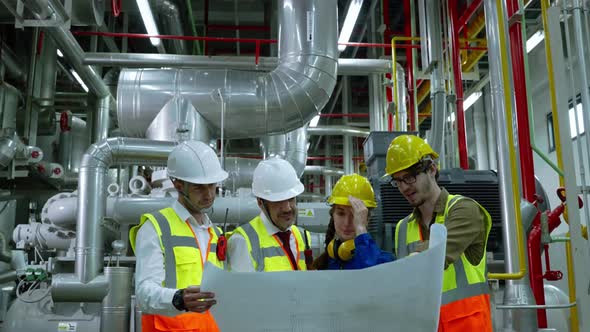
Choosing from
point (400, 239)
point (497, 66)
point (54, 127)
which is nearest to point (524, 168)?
point (497, 66)

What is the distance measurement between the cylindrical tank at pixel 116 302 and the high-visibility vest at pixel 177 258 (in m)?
2.86

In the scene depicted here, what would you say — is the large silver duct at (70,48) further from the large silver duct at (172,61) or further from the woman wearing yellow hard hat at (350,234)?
the woman wearing yellow hard hat at (350,234)

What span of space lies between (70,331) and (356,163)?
26.6 ft

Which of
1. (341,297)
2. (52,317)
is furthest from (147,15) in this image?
(341,297)

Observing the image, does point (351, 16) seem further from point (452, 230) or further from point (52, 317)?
point (452, 230)

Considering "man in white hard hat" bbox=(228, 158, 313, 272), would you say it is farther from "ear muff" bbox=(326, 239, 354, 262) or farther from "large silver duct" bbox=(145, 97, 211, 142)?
"large silver duct" bbox=(145, 97, 211, 142)

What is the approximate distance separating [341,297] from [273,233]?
100 centimetres

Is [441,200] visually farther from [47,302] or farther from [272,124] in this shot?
[47,302]

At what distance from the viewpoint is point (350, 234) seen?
2.21m

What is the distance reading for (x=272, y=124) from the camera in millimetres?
5395

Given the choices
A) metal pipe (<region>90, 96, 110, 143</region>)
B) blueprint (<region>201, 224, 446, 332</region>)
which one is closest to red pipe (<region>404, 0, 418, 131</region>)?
metal pipe (<region>90, 96, 110, 143</region>)

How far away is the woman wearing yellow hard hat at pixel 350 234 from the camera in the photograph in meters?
1.82

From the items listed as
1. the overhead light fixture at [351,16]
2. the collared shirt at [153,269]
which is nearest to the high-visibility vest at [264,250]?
the collared shirt at [153,269]

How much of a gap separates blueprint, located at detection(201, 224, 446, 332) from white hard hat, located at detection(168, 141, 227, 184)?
43.3 inches
